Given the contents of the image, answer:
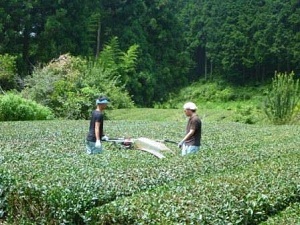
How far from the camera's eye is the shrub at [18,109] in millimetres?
23688

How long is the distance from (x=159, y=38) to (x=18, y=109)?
2327 centimetres

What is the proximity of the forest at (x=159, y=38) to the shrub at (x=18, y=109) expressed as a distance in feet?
29.6

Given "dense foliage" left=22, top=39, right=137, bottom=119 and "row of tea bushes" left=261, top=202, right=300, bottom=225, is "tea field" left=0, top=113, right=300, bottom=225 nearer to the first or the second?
"row of tea bushes" left=261, top=202, right=300, bottom=225

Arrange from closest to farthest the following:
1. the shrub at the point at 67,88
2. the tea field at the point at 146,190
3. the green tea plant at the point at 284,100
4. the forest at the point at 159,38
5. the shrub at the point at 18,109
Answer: the tea field at the point at 146,190, the shrub at the point at 18,109, the green tea plant at the point at 284,100, the shrub at the point at 67,88, the forest at the point at 159,38

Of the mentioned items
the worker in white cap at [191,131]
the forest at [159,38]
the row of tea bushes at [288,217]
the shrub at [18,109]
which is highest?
the forest at [159,38]

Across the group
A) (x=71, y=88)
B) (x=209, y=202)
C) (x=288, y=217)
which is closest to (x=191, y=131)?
(x=209, y=202)

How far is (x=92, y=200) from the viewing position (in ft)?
20.2

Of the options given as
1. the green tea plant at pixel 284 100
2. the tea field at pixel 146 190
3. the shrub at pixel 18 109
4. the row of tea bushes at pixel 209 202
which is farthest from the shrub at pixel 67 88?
the row of tea bushes at pixel 209 202

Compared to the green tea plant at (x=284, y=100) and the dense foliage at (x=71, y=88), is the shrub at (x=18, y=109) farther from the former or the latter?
the green tea plant at (x=284, y=100)

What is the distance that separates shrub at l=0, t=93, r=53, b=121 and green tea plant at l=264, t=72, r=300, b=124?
36.5 feet

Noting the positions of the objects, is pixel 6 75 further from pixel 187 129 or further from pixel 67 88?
pixel 187 129

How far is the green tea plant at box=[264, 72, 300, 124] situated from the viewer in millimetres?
24469

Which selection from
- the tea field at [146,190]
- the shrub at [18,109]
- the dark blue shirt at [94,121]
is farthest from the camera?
the shrub at [18,109]

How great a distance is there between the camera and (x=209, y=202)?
5.62 meters
